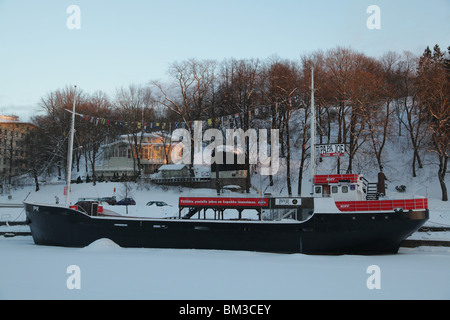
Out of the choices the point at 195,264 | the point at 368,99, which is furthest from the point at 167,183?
the point at 195,264

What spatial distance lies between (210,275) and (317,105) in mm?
33396

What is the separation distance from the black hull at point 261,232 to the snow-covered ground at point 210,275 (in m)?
0.86

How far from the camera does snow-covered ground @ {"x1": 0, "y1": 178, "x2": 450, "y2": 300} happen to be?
11.0 meters

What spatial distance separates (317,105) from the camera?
142 ft

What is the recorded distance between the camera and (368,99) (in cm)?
3819

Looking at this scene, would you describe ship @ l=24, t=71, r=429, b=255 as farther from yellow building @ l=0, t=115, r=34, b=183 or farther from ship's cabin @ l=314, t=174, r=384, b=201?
yellow building @ l=0, t=115, r=34, b=183

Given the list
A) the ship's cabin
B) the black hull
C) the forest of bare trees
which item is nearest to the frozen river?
the black hull

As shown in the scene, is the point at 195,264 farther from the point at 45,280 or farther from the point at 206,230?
the point at 45,280

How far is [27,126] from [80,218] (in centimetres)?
5676

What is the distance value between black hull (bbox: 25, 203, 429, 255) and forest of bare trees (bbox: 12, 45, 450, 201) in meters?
11.8

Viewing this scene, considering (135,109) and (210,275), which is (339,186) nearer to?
(210,275)

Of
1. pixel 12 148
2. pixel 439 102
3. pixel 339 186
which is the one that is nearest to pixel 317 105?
pixel 439 102

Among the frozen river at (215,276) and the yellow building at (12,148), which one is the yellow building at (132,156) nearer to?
the yellow building at (12,148)

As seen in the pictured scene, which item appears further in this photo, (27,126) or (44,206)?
(27,126)
